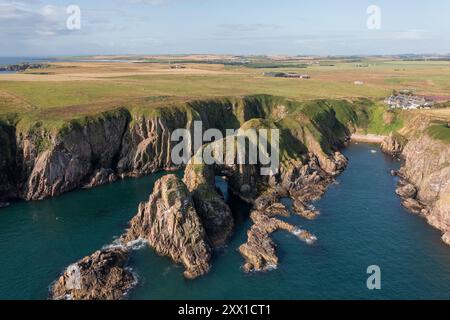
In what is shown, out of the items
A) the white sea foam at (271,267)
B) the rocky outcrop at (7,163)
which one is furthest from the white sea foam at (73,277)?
the rocky outcrop at (7,163)

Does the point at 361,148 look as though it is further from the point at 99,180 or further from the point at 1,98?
the point at 1,98

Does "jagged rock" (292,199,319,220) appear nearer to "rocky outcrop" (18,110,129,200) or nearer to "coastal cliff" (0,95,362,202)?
"coastal cliff" (0,95,362,202)

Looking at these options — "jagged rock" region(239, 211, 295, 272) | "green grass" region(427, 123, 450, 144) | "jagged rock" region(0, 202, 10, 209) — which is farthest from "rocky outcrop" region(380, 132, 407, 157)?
"jagged rock" region(0, 202, 10, 209)

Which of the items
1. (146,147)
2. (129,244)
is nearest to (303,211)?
(129,244)

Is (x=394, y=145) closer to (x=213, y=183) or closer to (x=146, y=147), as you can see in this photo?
(x=213, y=183)

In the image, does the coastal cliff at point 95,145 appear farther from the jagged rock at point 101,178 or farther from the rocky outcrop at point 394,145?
the rocky outcrop at point 394,145

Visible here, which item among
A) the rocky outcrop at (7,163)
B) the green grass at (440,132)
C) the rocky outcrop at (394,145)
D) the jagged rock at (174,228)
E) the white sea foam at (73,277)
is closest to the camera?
the white sea foam at (73,277)
